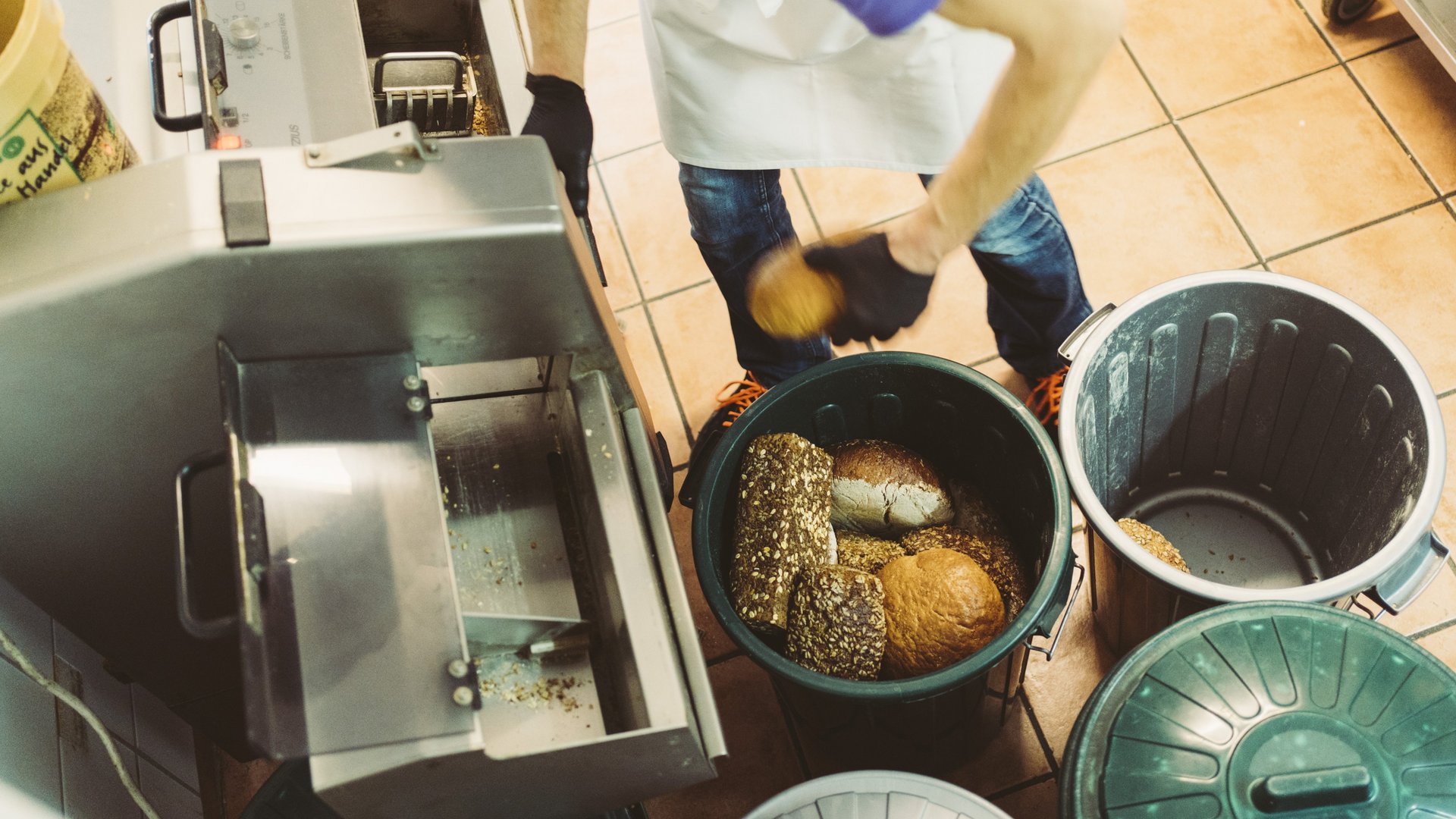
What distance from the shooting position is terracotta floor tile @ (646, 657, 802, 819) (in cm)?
147

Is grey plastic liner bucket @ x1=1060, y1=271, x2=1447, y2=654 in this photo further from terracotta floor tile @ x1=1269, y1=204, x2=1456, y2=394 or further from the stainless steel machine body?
the stainless steel machine body

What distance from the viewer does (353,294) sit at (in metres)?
0.82

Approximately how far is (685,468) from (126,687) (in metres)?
0.81

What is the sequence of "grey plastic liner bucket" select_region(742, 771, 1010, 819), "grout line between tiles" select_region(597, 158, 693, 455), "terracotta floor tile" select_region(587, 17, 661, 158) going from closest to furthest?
1. "grey plastic liner bucket" select_region(742, 771, 1010, 819)
2. "grout line between tiles" select_region(597, 158, 693, 455)
3. "terracotta floor tile" select_region(587, 17, 661, 158)

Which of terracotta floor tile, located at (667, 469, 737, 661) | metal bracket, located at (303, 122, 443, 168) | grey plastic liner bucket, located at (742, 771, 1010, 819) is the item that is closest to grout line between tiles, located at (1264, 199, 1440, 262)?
terracotta floor tile, located at (667, 469, 737, 661)

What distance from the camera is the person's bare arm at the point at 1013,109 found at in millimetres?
807

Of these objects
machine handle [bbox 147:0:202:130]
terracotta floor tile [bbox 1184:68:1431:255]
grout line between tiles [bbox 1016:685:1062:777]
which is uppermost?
machine handle [bbox 147:0:202:130]

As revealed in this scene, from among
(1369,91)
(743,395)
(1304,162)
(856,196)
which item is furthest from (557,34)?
(1369,91)

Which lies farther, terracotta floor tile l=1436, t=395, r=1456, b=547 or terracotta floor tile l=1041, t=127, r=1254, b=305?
terracotta floor tile l=1041, t=127, r=1254, b=305

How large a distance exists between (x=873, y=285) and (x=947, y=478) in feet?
1.17

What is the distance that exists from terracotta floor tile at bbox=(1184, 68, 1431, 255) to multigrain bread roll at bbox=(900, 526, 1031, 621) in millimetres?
846

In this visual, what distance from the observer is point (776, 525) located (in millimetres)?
1209

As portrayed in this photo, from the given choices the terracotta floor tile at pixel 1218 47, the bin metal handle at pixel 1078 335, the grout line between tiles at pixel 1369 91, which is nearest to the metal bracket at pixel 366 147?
the bin metal handle at pixel 1078 335

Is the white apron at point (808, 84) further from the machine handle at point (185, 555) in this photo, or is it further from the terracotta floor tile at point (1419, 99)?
the terracotta floor tile at point (1419, 99)
